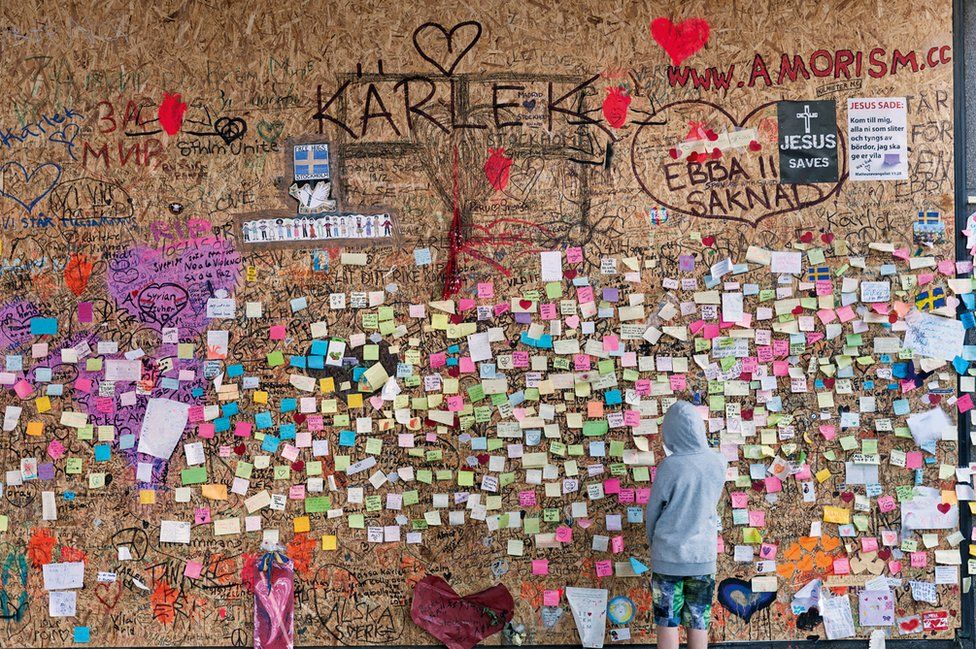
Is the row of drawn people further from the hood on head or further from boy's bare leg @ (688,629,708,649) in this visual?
boy's bare leg @ (688,629,708,649)

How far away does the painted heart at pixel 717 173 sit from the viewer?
4902mm

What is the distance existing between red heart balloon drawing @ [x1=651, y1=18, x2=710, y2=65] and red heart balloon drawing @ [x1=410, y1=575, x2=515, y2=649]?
3424 mm

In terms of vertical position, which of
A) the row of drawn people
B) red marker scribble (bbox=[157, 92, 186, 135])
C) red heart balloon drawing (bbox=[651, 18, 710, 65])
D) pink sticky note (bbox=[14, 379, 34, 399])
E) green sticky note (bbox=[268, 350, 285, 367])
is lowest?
pink sticky note (bbox=[14, 379, 34, 399])

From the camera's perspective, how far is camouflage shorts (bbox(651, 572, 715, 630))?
441cm

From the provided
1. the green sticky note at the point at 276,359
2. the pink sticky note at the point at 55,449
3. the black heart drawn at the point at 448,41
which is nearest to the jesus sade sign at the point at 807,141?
the black heart drawn at the point at 448,41

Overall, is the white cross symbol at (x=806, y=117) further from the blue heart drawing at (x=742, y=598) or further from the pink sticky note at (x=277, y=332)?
the pink sticky note at (x=277, y=332)

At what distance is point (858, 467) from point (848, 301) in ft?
3.30

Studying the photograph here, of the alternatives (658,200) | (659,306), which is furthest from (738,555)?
(658,200)

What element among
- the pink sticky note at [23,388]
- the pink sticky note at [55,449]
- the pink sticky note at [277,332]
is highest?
the pink sticky note at [277,332]

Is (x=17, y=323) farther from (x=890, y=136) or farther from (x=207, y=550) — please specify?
(x=890, y=136)

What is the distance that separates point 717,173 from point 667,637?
272cm

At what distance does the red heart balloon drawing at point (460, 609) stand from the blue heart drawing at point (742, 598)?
1.31 meters

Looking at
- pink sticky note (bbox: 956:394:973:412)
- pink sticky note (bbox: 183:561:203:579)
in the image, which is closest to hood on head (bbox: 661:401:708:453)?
pink sticky note (bbox: 956:394:973:412)

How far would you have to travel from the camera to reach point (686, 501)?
4.29 meters
